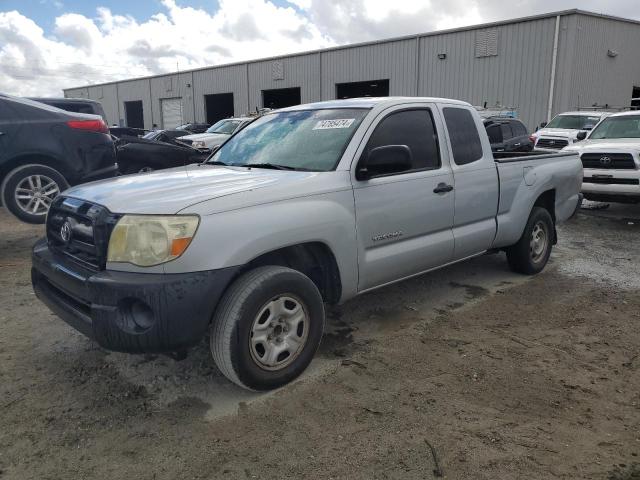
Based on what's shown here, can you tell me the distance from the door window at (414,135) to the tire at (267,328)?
4.34 ft

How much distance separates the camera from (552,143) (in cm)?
1452

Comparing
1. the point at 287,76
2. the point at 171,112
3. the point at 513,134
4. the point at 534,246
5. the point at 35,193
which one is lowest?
the point at 534,246

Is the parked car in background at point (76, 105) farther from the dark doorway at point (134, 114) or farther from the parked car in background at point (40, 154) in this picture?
the dark doorway at point (134, 114)

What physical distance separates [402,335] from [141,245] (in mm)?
2164

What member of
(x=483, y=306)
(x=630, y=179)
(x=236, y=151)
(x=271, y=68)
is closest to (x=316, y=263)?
(x=236, y=151)

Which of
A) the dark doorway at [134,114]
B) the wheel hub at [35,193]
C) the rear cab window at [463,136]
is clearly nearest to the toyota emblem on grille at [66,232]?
the rear cab window at [463,136]

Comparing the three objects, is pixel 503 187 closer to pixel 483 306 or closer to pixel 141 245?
pixel 483 306

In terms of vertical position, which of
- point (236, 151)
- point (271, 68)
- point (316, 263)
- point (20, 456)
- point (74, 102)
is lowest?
point (20, 456)

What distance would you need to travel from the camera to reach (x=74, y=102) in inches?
400

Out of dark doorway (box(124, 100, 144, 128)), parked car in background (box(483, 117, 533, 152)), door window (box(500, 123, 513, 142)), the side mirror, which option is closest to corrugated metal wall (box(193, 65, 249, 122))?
dark doorway (box(124, 100, 144, 128))

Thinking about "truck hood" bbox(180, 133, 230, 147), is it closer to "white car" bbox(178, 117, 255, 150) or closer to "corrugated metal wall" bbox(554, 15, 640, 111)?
"white car" bbox(178, 117, 255, 150)

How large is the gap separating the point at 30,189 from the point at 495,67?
19.9m

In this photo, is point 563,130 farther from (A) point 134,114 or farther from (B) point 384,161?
(A) point 134,114

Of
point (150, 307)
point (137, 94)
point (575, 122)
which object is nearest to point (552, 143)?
point (575, 122)
